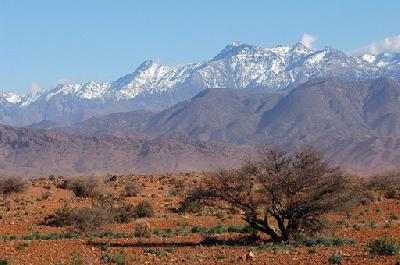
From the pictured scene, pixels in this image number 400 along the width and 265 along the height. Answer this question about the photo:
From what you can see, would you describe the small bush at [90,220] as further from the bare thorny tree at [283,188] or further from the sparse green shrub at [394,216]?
the sparse green shrub at [394,216]

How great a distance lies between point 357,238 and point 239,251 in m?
5.52

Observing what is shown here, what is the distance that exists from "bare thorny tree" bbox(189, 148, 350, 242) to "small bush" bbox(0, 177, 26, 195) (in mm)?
27951

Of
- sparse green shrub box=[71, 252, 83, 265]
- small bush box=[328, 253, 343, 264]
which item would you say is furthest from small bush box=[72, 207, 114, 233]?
small bush box=[328, 253, 343, 264]

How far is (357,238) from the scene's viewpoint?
1018 inches

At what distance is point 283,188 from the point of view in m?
24.6

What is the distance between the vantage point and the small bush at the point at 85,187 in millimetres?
49469

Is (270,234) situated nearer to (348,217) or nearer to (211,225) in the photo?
(211,225)

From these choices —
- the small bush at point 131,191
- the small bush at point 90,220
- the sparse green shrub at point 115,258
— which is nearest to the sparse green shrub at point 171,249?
the sparse green shrub at point 115,258

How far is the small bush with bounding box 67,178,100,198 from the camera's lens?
49.5 metres

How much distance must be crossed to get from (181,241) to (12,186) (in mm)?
26614

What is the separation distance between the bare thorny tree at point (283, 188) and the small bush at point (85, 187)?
25.4 metres

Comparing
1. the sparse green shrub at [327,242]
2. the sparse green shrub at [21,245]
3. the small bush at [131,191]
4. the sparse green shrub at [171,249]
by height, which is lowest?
the sparse green shrub at [171,249]

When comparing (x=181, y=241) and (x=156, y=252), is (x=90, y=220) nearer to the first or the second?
(x=181, y=241)

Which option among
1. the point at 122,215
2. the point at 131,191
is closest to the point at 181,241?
the point at 122,215
